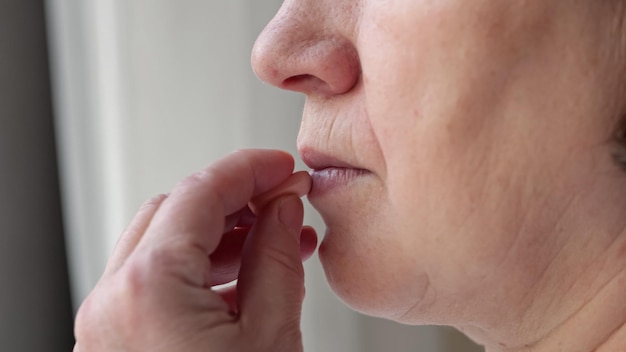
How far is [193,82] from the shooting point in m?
1.23

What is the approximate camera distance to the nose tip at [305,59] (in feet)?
2.02

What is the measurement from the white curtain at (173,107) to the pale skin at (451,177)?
1.74ft

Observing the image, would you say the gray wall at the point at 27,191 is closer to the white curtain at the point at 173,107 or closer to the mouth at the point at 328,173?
the white curtain at the point at 173,107

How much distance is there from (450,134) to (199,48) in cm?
76

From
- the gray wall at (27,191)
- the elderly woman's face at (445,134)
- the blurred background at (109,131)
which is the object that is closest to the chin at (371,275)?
the elderly woman's face at (445,134)

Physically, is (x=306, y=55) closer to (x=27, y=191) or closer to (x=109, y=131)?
(x=109, y=131)

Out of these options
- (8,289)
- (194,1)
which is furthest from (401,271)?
(8,289)

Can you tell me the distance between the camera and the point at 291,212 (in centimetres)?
66

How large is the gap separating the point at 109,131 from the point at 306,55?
2.66 ft

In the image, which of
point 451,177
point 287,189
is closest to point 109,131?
point 287,189

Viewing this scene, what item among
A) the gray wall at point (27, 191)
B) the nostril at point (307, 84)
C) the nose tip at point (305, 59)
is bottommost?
the gray wall at point (27, 191)

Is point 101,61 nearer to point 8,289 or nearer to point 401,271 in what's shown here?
point 8,289

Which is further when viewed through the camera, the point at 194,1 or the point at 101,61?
the point at 101,61

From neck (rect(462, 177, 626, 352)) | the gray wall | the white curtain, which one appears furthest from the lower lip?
the gray wall
